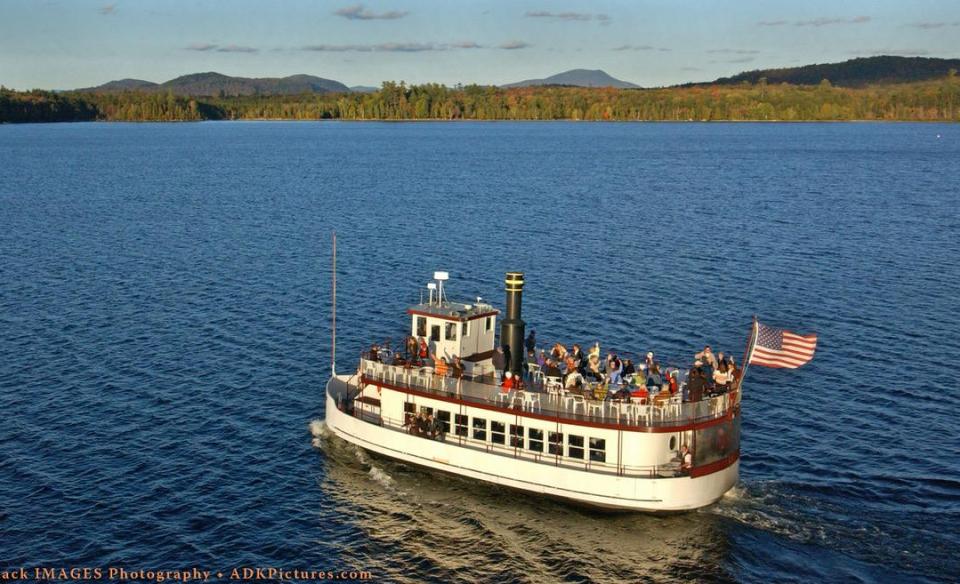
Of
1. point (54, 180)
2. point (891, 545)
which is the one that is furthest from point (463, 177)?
point (891, 545)

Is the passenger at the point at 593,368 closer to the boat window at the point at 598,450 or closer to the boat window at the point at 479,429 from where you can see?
the boat window at the point at 598,450

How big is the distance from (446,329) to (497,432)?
5.54m

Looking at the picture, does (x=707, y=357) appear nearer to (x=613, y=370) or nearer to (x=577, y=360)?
(x=613, y=370)

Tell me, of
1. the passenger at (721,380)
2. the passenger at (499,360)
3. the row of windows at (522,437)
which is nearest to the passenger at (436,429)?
the row of windows at (522,437)

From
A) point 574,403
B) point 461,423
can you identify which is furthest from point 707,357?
point 461,423

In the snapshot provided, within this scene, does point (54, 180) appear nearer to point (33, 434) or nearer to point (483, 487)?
point (33, 434)

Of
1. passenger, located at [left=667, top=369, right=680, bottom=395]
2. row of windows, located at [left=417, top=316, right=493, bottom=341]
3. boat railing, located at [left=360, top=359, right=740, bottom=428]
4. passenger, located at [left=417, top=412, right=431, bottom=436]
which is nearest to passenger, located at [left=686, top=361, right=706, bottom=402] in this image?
boat railing, located at [left=360, top=359, right=740, bottom=428]

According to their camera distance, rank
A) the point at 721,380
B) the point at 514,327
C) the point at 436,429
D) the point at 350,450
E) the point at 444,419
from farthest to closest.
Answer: the point at 350,450, the point at 514,327, the point at 444,419, the point at 436,429, the point at 721,380

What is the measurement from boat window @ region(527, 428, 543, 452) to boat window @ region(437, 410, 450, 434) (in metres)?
3.59

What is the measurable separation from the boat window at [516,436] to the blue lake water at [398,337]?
1832 mm

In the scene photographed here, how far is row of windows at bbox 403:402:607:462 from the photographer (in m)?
35.7

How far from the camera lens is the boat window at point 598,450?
35.5m

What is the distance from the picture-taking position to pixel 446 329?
41.1 metres

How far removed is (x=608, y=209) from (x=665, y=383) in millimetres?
80065
